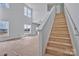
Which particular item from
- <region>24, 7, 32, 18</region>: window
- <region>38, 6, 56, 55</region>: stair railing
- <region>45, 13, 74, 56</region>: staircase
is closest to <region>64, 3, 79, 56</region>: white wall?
<region>45, 13, 74, 56</region>: staircase

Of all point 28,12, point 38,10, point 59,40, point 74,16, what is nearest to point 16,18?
point 28,12

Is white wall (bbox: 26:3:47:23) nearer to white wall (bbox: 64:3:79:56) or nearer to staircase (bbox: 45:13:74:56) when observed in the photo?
staircase (bbox: 45:13:74:56)

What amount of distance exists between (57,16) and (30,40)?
684mm

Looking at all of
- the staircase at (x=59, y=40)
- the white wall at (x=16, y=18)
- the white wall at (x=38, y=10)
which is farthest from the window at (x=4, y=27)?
the staircase at (x=59, y=40)

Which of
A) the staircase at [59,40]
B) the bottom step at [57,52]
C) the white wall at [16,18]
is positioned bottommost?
the bottom step at [57,52]

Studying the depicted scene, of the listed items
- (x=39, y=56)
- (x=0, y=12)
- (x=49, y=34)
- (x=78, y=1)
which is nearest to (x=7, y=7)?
(x=0, y=12)

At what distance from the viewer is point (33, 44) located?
218 cm

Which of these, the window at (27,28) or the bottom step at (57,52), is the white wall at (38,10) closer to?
the window at (27,28)

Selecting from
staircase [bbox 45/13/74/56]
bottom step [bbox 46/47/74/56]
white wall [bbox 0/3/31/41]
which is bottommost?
bottom step [bbox 46/47/74/56]

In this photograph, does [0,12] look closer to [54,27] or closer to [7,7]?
[7,7]

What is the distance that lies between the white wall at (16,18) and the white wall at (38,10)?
15 centimetres

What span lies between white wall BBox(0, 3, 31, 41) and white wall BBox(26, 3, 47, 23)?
Answer: 0.15m

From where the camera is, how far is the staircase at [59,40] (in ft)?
7.01

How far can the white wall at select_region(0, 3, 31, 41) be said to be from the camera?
216 cm
